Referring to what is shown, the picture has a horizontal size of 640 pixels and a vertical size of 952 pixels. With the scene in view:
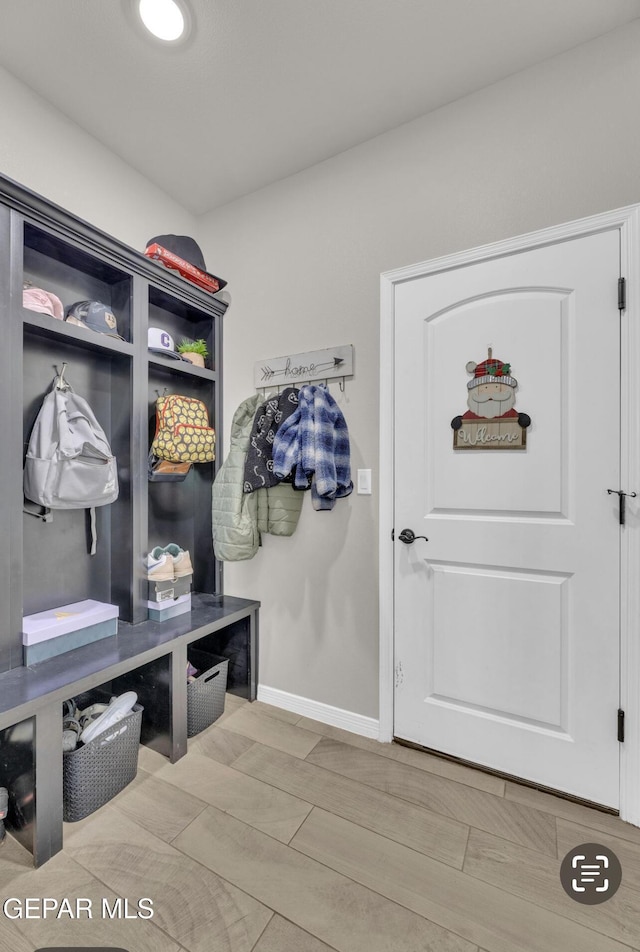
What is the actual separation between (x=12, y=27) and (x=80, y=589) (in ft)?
7.15

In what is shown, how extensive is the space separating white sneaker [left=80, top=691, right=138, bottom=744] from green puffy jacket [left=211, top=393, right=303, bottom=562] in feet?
2.26

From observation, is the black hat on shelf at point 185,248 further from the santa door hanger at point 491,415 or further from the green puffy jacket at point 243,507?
the santa door hanger at point 491,415

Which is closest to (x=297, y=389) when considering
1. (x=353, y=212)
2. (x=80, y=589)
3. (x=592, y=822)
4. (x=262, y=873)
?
(x=353, y=212)

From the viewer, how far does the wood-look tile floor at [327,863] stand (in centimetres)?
111

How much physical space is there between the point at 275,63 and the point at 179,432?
154cm

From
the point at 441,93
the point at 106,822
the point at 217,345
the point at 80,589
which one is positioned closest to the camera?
the point at 106,822

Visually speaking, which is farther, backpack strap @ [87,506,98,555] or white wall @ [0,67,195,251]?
backpack strap @ [87,506,98,555]

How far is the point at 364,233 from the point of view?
6.52 ft

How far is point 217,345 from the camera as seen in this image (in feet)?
7.82

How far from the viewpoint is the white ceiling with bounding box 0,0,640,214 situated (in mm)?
1474

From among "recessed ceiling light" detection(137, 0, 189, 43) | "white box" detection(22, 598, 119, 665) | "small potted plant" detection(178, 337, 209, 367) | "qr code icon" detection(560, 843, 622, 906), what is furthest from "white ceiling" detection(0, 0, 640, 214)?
"qr code icon" detection(560, 843, 622, 906)

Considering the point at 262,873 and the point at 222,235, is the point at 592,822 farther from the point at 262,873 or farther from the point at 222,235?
the point at 222,235

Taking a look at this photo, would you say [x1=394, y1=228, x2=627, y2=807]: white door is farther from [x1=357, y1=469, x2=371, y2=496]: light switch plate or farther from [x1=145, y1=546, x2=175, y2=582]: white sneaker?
[x1=145, y1=546, x2=175, y2=582]: white sneaker

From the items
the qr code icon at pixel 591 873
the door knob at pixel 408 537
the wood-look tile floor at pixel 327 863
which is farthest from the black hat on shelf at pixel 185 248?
the qr code icon at pixel 591 873
